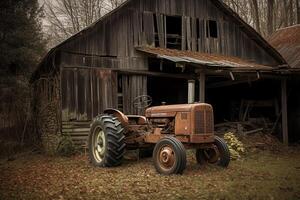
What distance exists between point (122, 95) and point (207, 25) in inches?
195

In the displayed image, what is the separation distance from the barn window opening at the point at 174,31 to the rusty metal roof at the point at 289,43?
5.21 m

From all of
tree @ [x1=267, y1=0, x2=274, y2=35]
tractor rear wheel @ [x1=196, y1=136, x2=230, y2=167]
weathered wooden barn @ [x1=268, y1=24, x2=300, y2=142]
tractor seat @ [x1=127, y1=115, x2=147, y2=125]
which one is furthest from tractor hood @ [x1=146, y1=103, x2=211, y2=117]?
tree @ [x1=267, y1=0, x2=274, y2=35]

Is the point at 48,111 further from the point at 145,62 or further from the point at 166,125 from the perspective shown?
the point at 166,125

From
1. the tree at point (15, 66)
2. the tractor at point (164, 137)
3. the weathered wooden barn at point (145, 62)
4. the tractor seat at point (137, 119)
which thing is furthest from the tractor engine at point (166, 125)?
the tree at point (15, 66)

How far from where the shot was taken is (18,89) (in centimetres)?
1573

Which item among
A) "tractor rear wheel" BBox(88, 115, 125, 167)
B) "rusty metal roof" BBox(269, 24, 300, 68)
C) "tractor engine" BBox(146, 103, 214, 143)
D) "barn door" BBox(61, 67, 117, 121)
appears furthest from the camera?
"rusty metal roof" BBox(269, 24, 300, 68)

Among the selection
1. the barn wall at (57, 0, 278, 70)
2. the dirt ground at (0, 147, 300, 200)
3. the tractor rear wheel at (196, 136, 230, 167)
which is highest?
the barn wall at (57, 0, 278, 70)

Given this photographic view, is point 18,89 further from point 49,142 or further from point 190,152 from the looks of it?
point 190,152

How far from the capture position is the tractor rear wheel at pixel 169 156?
25.5 feet

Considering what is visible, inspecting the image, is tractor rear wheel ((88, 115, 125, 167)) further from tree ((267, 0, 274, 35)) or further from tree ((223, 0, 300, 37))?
tree ((267, 0, 274, 35))

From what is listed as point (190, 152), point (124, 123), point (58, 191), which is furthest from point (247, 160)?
point (58, 191)

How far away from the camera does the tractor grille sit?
8312 millimetres

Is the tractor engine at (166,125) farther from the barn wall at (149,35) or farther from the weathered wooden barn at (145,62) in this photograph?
the barn wall at (149,35)

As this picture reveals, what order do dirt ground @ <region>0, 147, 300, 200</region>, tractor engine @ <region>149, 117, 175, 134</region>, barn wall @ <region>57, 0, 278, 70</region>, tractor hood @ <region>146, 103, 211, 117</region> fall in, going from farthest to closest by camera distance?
barn wall @ <region>57, 0, 278, 70</region>, tractor engine @ <region>149, 117, 175, 134</region>, tractor hood @ <region>146, 103, 211, 117</region>, dirt ground @ <region>0, 147, 300, 200</region>
